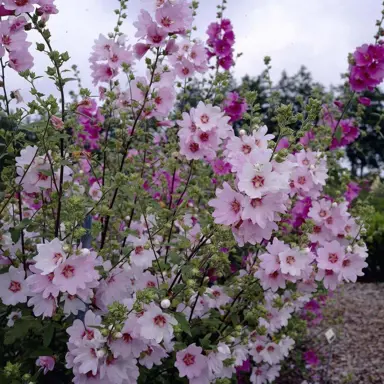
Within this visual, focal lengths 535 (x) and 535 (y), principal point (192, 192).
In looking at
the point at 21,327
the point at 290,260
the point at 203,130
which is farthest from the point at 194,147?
the point at 21,327

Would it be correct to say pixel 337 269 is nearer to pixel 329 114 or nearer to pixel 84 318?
pixel 84 318

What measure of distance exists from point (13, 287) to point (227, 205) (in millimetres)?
932

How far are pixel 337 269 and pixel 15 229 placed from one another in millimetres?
1279

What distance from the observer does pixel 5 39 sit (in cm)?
189

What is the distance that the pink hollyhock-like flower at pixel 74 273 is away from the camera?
1.62 meters

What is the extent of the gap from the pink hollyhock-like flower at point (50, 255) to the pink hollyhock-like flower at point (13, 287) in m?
0.39

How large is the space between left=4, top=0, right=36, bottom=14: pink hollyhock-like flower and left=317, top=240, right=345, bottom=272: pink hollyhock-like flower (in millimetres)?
1434

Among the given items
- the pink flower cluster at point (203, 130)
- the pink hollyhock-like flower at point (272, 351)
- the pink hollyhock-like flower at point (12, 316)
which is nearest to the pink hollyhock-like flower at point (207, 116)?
the pink flower cluster at point (203, 130)

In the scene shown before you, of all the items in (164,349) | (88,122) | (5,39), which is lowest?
(164,349)

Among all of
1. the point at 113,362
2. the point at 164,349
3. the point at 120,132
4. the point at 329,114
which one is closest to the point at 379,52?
the point at 329,114

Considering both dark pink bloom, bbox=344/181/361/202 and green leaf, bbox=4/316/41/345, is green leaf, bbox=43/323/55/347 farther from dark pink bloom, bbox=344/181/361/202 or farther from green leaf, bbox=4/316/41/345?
dark pink bloom, bbox=344/181/361/202

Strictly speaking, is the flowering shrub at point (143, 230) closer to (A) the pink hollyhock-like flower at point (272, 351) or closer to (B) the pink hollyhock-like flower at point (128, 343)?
(B) the pink hollyhock-like flower at point (128, 343)

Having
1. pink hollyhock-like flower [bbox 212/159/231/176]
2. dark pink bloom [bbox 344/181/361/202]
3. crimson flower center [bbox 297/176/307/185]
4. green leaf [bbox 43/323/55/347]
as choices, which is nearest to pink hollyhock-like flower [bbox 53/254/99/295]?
green leaf [bbox 43/323/55/347]

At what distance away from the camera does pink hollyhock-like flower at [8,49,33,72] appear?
6.40 ft
